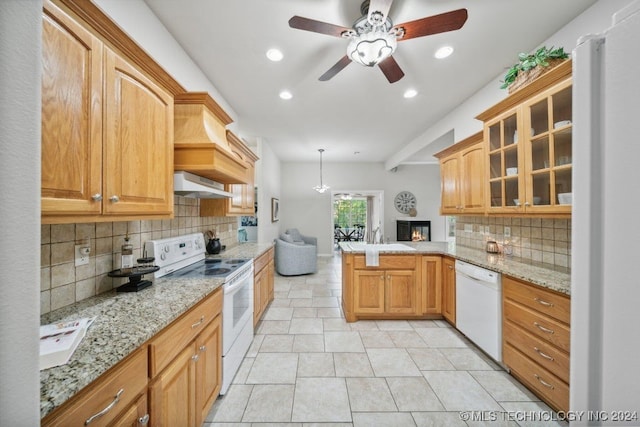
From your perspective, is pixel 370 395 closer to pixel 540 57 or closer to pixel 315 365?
pixel 315 365

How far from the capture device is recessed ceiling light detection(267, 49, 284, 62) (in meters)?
2.17

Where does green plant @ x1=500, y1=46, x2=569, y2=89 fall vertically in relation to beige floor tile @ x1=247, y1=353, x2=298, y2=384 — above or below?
above

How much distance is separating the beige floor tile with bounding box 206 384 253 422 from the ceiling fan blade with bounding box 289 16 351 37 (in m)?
A: 2.56

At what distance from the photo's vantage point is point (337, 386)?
6.02 ft

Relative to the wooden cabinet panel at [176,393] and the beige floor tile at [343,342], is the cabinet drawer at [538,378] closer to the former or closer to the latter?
the beige floor tile at [343,342]

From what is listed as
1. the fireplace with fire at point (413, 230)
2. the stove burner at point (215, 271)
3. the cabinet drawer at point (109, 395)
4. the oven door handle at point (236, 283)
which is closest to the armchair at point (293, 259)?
the oven door handle at point (236, 283)

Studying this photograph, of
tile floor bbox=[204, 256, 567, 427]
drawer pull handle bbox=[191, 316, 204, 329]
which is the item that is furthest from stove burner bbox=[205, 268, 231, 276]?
tile floor bbox=[204, 256, 567, 427]

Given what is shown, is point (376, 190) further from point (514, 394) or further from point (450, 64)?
point (514, 394)

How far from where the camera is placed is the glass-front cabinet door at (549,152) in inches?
66.9

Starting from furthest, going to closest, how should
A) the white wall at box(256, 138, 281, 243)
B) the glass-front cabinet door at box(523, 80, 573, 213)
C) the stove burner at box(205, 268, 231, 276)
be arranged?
the white wall at box(256, 138, 281, 243), the stove burner at box(205, 268, 231, 276), the glass-front cabinet door at box(523, 80, 573, 213)

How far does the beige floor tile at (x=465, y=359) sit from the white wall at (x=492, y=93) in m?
2.51

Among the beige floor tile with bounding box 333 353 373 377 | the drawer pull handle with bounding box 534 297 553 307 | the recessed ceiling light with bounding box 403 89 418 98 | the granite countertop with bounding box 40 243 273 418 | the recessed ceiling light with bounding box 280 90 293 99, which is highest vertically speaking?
the recessed ceiling light with bounding box 403 89 418 98

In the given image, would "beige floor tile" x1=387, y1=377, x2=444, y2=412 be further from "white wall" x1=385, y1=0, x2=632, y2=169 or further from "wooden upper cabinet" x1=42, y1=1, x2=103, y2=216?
"white wall" x1=385, y1=0, x2=632, y2=169

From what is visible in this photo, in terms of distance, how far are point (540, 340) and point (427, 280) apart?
4.16ft
